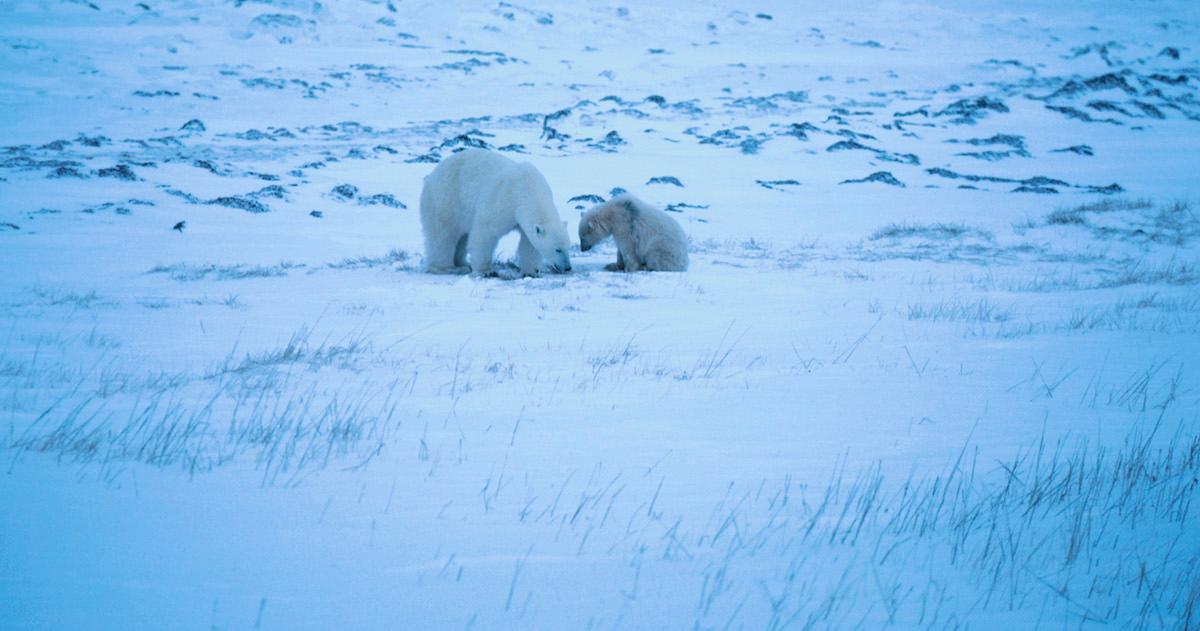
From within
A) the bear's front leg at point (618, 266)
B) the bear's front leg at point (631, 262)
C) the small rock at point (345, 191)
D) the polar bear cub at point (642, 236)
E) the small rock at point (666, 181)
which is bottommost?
the small rock at point (345, 191)

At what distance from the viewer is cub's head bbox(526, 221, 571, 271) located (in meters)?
10.7

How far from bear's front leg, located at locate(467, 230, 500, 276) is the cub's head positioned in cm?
56

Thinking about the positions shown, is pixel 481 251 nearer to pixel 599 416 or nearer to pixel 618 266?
pixel 618 266

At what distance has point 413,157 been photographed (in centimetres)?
2788

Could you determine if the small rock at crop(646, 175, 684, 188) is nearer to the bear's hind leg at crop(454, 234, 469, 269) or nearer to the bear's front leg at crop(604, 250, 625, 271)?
the bear's front leg at crop(604, 250, 625, 271)

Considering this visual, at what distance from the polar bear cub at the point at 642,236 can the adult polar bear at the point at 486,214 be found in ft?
4.05

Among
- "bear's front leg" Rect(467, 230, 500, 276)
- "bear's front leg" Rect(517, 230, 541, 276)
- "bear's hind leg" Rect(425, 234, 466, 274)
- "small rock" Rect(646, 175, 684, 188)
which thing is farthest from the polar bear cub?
"small rock" Rect(646, 175, 684, 188)

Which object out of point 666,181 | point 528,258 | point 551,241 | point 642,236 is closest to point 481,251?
point 528,258

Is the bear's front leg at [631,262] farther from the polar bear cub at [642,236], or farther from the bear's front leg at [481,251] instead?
the bear's front leg at [481,251]

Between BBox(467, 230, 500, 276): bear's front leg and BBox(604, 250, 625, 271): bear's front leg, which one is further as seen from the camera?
BBox(604, 250, 625, 271): bear's front leg

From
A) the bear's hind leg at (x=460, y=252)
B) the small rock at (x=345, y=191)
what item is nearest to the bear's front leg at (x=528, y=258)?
the bear's hind leg at (x=460, y=252)

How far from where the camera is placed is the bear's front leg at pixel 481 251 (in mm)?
10867

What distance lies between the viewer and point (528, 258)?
11469 mm

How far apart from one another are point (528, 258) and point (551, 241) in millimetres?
786
